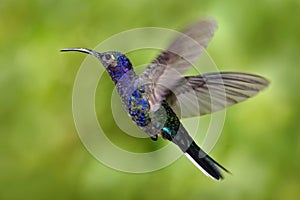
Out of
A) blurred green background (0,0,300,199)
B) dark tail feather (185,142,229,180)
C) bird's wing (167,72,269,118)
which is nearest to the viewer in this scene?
bird's wing (167,72,269,118)

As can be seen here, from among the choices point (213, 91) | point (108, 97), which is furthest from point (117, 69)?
point (108, 97)

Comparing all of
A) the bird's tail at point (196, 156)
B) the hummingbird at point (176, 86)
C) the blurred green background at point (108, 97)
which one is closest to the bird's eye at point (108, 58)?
the hummingbird at point (176, 86)

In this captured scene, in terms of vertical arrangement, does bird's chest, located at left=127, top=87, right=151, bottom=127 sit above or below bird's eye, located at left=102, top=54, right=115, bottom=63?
below

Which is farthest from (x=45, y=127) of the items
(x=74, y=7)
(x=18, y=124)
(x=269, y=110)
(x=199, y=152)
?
(x=199, y=152)

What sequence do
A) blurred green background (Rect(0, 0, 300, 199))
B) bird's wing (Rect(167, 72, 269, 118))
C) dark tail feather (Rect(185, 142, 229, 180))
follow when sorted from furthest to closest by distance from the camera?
blurred green background (Rect(0, 0, 300, 199)) < dark tail feather (Rect(185, 142, 229, 180)) < bird's wing (Rect(167, 72, 269, 118))

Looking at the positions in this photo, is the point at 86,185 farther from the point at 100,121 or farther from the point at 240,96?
the point at 240,96

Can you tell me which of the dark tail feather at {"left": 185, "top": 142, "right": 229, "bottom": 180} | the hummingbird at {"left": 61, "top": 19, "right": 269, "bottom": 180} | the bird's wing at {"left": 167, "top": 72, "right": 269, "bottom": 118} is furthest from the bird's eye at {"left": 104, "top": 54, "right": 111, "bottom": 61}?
the dark tail feather at {"left": 185, "top": 142, "right": 229, "bottom": 180}

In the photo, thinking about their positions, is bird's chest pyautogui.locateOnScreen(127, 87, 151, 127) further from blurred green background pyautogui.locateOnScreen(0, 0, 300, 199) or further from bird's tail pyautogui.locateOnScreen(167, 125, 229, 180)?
blurred green background pyautogui.locateOnScreen(0, 0, 300, 199)
